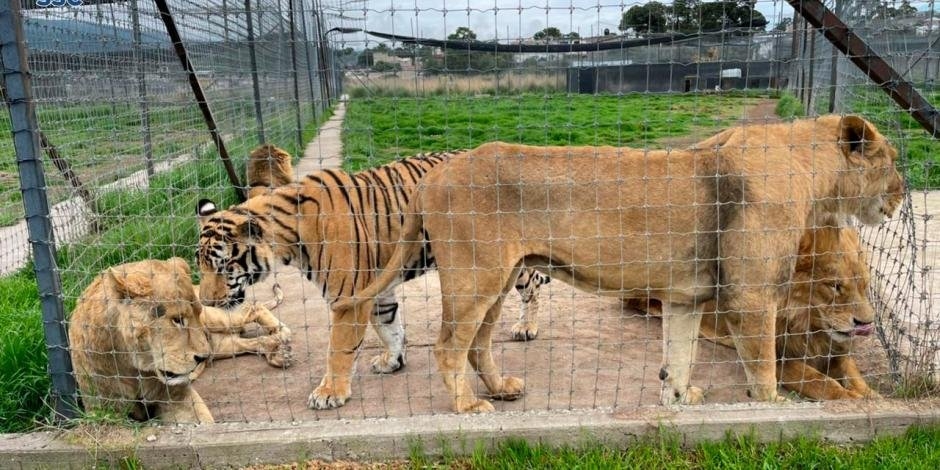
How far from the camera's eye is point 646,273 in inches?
157

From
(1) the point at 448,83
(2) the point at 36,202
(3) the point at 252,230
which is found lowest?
(3) the point at 252,230

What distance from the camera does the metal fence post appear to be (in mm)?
3561

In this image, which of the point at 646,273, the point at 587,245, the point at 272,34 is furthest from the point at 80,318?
the point at 272,34

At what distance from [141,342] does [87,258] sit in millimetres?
2129

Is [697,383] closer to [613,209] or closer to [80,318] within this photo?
[613,209]

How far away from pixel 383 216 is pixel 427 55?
1335 millimetres

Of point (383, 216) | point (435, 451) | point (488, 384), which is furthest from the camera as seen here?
point (383, 216)

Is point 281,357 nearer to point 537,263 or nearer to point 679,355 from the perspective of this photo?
point 537,263

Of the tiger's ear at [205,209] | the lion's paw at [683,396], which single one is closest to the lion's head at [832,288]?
the lion's paw at [683,396]

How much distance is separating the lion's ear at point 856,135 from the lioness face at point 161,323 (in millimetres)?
3427

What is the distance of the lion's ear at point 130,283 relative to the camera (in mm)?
3752

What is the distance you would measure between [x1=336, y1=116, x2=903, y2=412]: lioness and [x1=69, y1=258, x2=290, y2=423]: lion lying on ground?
79 cm

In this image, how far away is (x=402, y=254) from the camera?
4.06m

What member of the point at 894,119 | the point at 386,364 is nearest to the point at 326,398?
the point at 386,364
